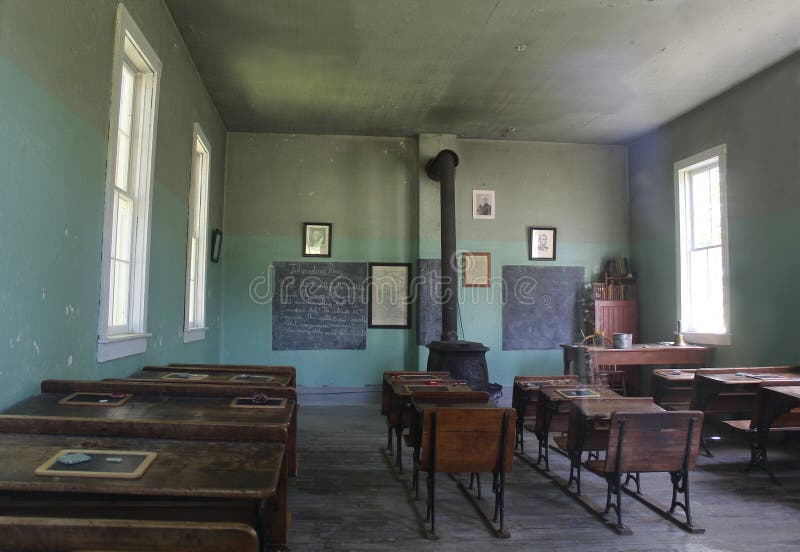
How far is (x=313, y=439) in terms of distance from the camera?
200 inches

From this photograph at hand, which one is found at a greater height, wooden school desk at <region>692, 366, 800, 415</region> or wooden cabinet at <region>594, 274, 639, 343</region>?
wooden cabinet at <region>594, 274, 639, 343</region>

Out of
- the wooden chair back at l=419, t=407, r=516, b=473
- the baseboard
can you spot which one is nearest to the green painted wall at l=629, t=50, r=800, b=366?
the baseboard

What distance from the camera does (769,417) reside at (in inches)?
155

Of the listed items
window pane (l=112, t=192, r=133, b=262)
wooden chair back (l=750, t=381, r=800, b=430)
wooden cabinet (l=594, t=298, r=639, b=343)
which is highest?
window pane (l=112, t=192, r=133, b=262)

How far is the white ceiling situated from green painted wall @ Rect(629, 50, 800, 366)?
249 mm

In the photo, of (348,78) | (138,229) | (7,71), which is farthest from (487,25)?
(7,71)

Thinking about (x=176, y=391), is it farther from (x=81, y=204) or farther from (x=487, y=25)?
(x=487, y=25)

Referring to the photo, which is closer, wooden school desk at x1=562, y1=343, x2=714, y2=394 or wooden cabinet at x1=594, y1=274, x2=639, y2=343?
wooden school desk at x1=562, y1=343, x2=714, y2=394

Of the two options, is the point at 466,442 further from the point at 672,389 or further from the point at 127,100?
the point at 127,100

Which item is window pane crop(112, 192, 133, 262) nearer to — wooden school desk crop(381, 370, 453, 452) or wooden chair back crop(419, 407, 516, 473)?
wooden school desk crop(381, 370, 453, 452)

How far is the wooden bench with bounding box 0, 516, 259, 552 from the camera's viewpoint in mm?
1090

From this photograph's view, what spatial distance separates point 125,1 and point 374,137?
4192mm

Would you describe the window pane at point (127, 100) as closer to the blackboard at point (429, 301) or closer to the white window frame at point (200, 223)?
the white window frame at point (200, 223)

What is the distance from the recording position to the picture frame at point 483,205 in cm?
733
